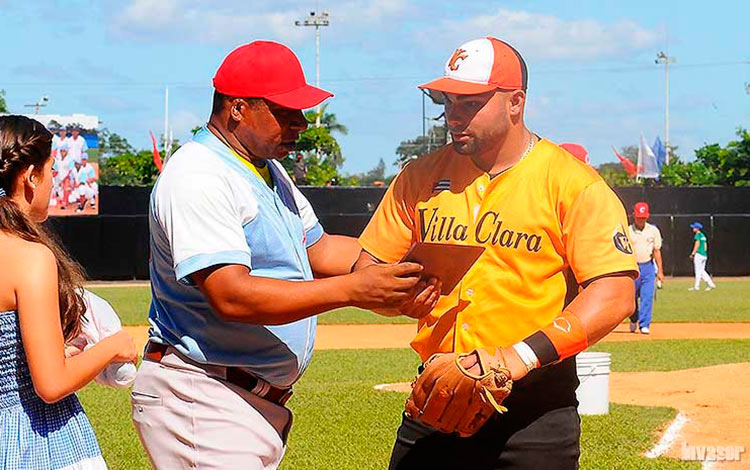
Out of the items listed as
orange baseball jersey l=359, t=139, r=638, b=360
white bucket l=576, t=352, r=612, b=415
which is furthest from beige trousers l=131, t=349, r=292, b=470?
white bucket l=576, t=352, r=612, b=415

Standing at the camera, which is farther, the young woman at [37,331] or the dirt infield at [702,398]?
the dirt infield at [702,398]

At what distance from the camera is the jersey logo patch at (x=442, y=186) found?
4.26 m

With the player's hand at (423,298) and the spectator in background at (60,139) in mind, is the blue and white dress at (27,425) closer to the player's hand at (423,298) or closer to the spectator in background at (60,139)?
the player's hand at (423,298)

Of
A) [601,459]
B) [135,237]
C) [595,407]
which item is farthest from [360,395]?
[135,237]

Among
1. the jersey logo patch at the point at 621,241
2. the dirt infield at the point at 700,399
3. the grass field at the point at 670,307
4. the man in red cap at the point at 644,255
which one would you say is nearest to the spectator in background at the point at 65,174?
the grass field at the point at 670,307

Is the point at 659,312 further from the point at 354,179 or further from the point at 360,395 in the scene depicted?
the point at 354,179

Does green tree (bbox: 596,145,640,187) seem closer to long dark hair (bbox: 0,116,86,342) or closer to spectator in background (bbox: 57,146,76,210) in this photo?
long dark hair (bbox: 0,116,86,342)

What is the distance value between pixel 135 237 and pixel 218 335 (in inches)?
1220

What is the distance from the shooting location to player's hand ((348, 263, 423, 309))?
3.86 metres

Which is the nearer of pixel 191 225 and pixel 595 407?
pixel 191 225

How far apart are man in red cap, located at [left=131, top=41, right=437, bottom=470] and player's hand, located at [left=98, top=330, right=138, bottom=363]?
0.13 metres

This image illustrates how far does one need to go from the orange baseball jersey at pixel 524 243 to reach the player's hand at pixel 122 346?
3.34 ft

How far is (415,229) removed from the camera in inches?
171

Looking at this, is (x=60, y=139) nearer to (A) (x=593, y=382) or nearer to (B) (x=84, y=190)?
(B) (x=84, y=190)
